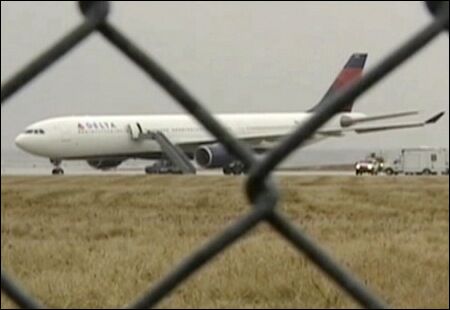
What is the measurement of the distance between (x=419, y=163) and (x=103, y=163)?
1261cm

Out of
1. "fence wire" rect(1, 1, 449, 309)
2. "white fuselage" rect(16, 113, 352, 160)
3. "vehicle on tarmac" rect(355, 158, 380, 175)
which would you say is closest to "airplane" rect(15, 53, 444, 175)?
"white fuselage" rect(16, 113, 352, 160)

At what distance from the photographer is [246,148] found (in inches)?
27.9

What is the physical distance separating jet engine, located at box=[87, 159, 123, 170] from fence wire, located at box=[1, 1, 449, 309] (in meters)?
22.7

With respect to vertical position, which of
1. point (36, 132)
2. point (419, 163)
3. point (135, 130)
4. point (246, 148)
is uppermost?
point (36, 132)

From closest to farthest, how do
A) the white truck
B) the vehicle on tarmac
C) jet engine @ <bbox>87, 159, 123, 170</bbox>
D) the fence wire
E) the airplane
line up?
the fence wire
the airplane
jet engine @ <bbox>87, 159, 123, 170</bbox>
the vehicle on tarmac
the white truck

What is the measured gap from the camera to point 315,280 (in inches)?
171

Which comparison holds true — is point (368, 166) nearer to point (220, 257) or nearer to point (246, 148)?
point (220, 257)

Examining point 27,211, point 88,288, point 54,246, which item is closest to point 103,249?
point 54,246

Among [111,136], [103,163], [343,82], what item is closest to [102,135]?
[111,136]

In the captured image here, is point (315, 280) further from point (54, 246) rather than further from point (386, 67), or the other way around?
point (386, 67)

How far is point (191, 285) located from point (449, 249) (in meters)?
1.83

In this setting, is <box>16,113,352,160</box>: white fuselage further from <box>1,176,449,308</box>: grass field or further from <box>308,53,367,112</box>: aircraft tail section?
<box>308,53,367,112</box>: aircraft tail section

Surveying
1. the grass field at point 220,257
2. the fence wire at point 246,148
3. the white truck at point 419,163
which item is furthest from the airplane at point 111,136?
the fence wire at point 246,148

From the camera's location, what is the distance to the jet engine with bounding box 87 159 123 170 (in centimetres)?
2386
